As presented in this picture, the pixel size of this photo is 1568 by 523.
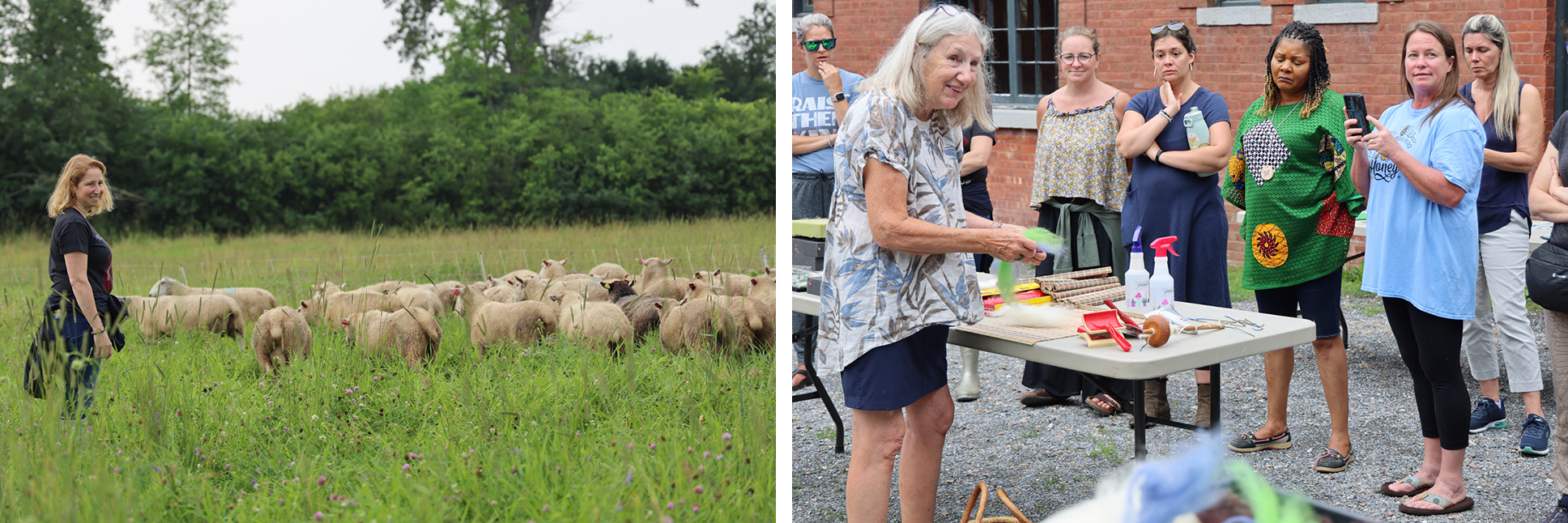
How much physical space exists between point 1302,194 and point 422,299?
4.30 meters

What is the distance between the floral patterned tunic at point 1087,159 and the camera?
173 inches

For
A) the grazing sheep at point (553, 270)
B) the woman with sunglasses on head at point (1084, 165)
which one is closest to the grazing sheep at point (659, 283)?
the grazing sheep at point (553, 270)

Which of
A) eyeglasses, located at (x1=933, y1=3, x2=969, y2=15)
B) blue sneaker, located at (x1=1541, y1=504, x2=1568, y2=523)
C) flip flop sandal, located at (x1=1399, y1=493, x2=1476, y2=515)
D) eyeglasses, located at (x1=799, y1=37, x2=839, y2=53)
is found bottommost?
flip flop sandal, located at (x1=1399, y1=493, x2=1476, y2=515)

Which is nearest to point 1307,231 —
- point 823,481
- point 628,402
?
point 823,481

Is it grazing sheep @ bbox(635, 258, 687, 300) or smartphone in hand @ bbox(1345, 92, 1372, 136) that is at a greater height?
smartphone in hand @ bbox(1345, 92, 1372, 136)

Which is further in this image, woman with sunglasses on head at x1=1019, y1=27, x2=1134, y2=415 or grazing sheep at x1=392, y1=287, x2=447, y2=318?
grazing sheep at x1=392, y1=287, x2=447, y2=318

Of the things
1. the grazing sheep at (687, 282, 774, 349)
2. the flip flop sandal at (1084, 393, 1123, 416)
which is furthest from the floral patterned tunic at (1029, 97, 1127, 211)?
the grazing sheep at (687, 282, 774, 349)

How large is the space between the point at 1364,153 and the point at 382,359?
3868mm

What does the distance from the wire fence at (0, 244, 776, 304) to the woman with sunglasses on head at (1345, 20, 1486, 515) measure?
518cm

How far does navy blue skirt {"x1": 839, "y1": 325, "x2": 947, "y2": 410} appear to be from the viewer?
2637 mm

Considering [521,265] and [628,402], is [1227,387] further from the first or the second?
[521,265]

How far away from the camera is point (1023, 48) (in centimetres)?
1061

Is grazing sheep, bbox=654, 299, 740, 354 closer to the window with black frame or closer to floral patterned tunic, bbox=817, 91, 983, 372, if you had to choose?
floral patterned tunic, bbox=817, 91, 983, 372

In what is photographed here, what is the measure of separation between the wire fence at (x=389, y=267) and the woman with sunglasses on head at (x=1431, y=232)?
5.18 m
